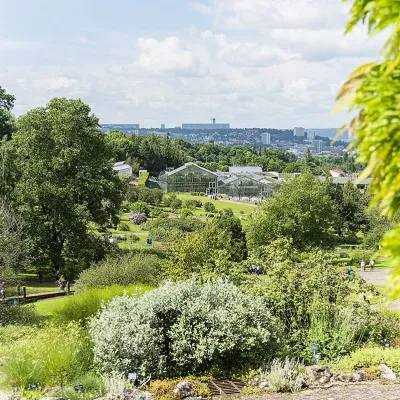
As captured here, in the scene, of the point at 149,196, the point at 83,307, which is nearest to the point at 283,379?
the point at 83,307

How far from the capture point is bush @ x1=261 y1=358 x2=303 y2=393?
1022 cm

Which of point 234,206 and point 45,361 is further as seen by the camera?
point 234,206

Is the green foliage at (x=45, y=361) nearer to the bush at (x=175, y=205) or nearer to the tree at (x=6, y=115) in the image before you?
the tree at (x=6, y=115)

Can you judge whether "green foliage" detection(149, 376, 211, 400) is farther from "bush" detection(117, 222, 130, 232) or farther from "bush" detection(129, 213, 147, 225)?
"bush" detection(129, 213, 147, 225)

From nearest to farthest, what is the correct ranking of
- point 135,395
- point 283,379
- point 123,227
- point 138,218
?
point 135,395 → point 283,379 → point 123,227 → point 138,218

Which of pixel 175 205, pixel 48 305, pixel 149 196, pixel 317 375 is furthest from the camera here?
pixel 149 196

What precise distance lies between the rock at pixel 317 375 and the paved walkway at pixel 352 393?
274 millimetres

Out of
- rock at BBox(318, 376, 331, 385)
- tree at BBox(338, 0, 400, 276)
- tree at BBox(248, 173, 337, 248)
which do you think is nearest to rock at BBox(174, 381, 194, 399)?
rock at BBox(318, 376, 331, 385)

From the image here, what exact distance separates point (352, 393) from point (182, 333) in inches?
128

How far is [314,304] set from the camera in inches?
513

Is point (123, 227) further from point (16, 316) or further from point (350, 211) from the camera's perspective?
point (16, 316)

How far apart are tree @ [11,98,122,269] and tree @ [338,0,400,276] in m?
27.5

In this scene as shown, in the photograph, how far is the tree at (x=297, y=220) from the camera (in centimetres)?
3616

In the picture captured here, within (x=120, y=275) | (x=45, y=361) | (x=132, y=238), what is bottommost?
(x=132, y=238)
